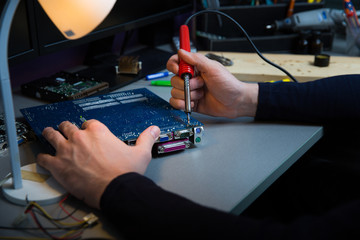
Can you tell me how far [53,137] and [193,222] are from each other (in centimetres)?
34

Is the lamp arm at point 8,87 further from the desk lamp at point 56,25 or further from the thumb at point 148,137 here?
the thumb at point 148,137

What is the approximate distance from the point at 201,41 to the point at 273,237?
1165mm

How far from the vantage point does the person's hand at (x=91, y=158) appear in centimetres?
64

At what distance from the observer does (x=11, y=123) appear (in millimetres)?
645

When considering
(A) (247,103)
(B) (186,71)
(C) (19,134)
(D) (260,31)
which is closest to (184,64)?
(B) (186,71)

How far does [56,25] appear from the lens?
2.11ft

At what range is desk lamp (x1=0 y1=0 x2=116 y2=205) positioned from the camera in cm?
61

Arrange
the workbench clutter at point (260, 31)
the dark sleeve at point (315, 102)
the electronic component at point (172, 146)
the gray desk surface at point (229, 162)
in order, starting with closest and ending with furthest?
the gray desk surface at point (229, 162), the electronic component at point (172, 146), the dark sleeve at point (315, 102), the workbench clutter at point (260, 31)

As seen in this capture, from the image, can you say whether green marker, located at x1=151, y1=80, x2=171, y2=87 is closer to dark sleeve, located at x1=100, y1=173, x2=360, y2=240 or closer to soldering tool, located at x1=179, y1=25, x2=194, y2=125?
soldering tool, located at x1=179, y1=25, x2=194, y2=125

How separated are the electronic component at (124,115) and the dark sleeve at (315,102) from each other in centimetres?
23

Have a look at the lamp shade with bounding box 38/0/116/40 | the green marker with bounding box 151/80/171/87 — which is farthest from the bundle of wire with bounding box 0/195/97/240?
the green marker with bounding box 151/80/171/87

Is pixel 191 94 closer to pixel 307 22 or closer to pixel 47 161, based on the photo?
pixel 47 161

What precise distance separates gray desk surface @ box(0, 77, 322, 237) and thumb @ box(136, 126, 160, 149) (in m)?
→ 0.05

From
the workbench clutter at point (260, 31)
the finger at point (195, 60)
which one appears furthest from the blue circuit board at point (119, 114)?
the workbench clutter at point (260, 31)
